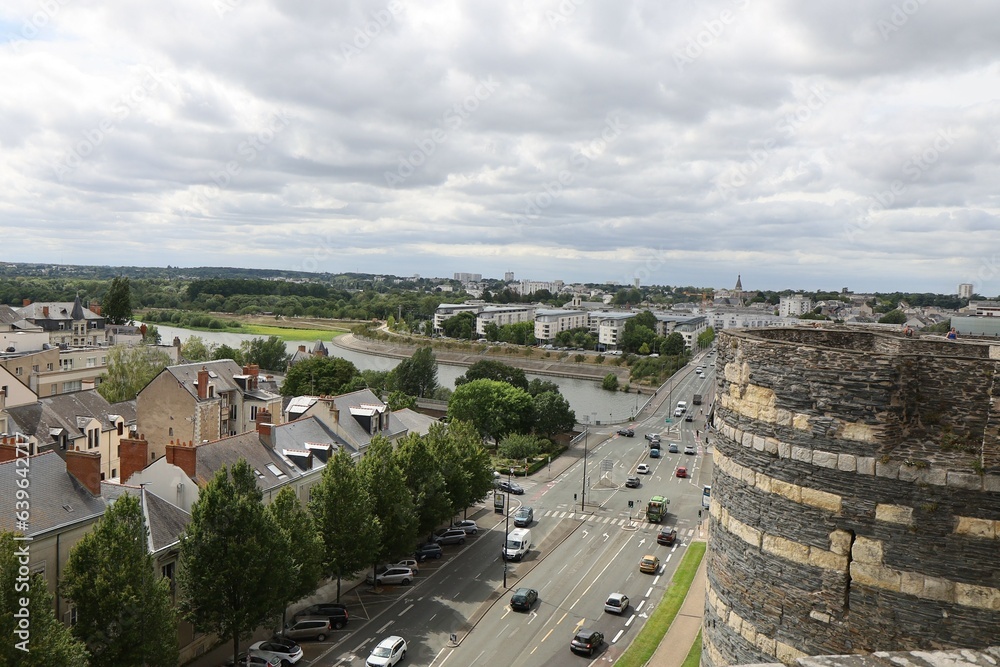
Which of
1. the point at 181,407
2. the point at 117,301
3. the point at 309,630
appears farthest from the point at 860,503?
the point at 117,301

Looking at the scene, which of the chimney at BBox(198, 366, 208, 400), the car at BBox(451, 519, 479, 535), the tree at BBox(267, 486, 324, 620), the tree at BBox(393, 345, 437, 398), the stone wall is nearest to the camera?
the stone wall

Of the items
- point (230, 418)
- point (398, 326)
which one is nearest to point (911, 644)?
point (230, 418)

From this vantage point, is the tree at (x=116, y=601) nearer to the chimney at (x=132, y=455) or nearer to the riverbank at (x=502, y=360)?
the chimney at (x=132, y=455)

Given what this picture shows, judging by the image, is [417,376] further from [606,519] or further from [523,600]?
[523,600]

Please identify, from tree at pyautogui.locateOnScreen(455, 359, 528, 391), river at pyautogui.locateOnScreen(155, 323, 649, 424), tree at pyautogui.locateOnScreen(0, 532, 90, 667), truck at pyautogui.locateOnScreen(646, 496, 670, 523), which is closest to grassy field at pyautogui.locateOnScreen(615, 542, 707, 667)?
truck at pyautogui.locateOnScreen(646, 496, 670, 523)

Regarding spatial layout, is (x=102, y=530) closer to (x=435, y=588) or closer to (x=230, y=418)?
(x=435, y=588)

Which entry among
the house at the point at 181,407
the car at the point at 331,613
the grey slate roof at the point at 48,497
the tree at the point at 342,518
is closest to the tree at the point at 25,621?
the grey slate roof at the point at 48,497

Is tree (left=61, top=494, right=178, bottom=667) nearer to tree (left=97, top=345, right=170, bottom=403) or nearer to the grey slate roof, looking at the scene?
the grey slate roof
